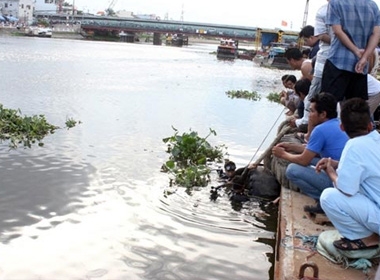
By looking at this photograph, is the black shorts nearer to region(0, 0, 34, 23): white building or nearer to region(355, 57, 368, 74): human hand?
region(355, 57, 368, 74): human hand

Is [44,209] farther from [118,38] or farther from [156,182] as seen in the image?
[118,38]

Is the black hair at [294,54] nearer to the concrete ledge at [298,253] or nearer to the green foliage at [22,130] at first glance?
the concrete ledge at [298,253]

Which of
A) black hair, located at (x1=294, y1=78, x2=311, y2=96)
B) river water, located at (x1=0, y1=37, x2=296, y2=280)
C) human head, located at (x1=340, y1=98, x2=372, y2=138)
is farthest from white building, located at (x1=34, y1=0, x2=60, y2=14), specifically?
human head, located at (x1=340, y1=98, x2=372, y2=138)

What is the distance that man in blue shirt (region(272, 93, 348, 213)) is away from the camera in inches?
191

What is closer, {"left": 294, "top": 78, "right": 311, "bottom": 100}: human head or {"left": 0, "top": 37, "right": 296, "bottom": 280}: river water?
{"left": 0, "top": 37, "right": 296, "bottom": 280}: river water

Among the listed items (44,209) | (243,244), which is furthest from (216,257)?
(44,209)

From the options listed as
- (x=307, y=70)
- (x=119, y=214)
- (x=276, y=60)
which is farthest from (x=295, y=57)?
(x=276, y=60)

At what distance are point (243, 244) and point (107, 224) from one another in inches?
63.9

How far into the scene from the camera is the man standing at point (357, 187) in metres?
3.46

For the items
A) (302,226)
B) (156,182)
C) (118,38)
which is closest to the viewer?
(302,226)

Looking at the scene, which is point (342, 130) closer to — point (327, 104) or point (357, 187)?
point (357, 187)

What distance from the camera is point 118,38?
112m

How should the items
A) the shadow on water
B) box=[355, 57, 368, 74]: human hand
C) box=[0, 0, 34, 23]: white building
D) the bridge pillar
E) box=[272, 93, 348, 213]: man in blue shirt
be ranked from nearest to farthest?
box=[272, 93, 348, 213]: man in blue shirt < box=[355, 57, 368, 74]: human hand < the shadow on water < box=[0, 0, 34, 23]: white building < the bridge pillar

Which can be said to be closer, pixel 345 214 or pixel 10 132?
pixel 345 214
